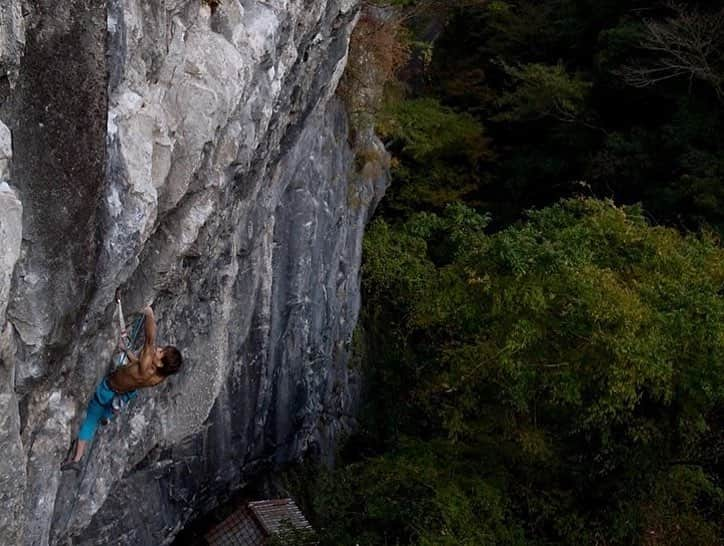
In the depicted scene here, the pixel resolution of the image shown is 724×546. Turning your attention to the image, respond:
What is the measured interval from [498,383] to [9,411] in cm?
640

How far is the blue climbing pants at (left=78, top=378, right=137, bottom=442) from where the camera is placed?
6.32 meters

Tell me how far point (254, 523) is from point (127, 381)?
6.22 meters

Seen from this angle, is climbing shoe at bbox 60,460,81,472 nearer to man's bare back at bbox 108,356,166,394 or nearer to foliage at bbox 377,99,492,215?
man's bare back at bbox 108,356,166,394

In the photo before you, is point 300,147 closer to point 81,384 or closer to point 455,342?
point 455,342

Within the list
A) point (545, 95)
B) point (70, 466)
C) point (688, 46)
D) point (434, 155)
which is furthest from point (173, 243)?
point (545, 95)

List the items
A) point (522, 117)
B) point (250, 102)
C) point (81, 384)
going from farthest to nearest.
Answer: point (522, 117)
point (250, 102)
point (81, 384)

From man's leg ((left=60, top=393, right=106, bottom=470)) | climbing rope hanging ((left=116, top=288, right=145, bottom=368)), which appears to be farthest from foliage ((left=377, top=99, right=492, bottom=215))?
man's leg ((left=60, top=393, right=106, bottom=470))

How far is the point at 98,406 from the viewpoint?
21.0 ft

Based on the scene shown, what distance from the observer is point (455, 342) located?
35.2 feet

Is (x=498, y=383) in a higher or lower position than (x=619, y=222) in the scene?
lower

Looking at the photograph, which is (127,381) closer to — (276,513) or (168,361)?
(168,361)

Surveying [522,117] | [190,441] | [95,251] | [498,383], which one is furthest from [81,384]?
[522,117]

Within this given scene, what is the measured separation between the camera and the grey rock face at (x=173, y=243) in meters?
4.76

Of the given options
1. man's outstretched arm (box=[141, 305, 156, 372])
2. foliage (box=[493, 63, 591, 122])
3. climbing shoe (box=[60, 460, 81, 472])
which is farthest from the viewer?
foliage (box=[493, 63, 591, 122])
